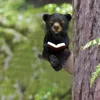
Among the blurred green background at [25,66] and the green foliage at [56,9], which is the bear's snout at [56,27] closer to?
the green foliage at [56,9]

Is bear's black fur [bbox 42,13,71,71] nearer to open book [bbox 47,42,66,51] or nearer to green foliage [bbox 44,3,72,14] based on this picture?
open book [bbox 47,42,66,51]

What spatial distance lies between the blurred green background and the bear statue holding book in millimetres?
1905

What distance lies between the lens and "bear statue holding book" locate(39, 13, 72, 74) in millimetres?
2832

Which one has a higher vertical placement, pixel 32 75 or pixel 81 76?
pixel 81 76

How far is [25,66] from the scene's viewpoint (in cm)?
538

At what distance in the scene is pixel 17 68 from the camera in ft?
17.7

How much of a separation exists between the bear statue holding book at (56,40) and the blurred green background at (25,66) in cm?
191

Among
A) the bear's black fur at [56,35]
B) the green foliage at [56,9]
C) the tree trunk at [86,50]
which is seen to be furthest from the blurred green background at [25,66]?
the tree trunk at [86,50]

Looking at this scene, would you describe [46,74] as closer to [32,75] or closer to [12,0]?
[32,75]

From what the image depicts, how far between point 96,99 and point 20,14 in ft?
13.8

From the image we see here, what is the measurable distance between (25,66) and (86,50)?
331 centimetres

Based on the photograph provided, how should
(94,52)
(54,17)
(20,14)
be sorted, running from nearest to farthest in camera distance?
(94,52) → (54,17) → (20,14)

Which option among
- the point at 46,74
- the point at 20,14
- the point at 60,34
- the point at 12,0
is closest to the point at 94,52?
the point at 60,34

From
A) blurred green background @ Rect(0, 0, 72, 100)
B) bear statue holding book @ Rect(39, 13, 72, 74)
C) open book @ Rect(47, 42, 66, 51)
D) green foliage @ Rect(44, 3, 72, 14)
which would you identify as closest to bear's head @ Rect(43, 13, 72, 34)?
bear statue holding book @ Rect(39, 13, 72, 74)
